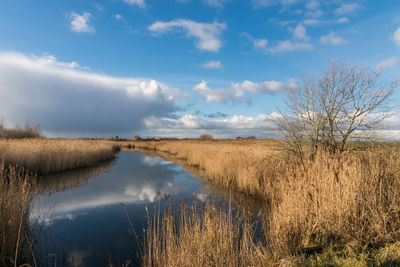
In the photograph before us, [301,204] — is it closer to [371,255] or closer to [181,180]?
[371,255]

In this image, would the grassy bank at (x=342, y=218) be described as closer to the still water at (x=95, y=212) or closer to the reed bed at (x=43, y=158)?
the still water at (x=95, y=212)

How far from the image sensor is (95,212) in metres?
7.78

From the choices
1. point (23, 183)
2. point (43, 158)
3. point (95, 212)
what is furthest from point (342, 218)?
point (43, 158)

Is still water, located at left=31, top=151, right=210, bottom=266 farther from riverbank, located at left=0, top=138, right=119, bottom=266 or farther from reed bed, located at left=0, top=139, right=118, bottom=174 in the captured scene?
reed bed, located at left=0, top=139, right=118, bottom=174

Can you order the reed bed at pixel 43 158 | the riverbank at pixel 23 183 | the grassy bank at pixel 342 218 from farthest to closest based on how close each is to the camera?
the reed bed at pixel 43 158, the riverbank at pixel 23 183, the grassy bank at pixel 342 218

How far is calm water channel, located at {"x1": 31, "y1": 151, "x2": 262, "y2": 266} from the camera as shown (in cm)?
488

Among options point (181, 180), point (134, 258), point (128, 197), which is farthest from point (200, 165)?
point (134, 258)

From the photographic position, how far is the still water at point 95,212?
4.86 m

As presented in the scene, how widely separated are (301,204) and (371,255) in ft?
4.98

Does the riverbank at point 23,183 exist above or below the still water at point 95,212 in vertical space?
above

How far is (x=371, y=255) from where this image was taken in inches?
133

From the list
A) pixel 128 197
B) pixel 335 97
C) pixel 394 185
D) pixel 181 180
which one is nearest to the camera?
pixel 394 185

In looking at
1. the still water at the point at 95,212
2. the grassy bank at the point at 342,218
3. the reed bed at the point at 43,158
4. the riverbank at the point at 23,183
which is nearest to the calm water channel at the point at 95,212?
the still water at the point at 95,212

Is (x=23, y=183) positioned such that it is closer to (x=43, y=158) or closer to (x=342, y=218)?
(x=342, y=218)
